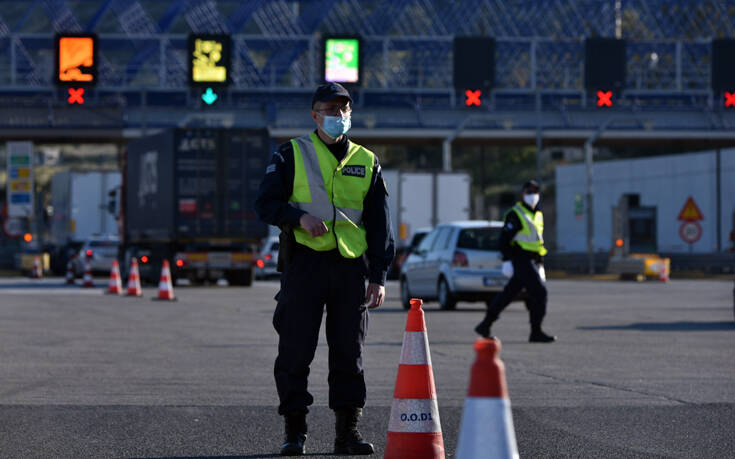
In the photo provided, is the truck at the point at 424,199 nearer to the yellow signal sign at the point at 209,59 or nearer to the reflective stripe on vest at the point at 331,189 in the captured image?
the yellow signal sign at the point at 209,59

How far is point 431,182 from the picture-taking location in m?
41.4

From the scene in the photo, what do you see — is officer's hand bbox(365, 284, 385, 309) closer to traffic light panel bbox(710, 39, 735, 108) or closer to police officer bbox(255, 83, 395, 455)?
police officer bbox(255, 83, 395, 455)

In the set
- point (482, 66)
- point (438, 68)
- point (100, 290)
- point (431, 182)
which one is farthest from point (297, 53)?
point (100, 290)

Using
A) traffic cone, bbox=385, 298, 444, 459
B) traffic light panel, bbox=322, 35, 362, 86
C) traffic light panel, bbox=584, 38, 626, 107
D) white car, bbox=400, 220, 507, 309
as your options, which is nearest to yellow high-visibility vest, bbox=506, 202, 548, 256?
white car, bbox=400, 220, 507, 309

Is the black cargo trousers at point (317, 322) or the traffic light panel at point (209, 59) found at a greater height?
the traffic light panel at point (209, 59)

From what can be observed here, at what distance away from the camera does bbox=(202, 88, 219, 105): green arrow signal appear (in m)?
33.0

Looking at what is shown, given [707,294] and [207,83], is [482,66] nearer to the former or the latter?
[207,83]

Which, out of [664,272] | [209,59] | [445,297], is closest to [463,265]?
[445,297]

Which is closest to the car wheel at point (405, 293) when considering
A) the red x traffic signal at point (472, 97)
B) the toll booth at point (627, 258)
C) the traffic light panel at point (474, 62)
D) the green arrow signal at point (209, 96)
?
the green arrow signal at point (209, 96)

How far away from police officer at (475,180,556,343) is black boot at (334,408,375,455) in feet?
29.0

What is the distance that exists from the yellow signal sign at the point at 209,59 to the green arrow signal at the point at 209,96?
4.81m

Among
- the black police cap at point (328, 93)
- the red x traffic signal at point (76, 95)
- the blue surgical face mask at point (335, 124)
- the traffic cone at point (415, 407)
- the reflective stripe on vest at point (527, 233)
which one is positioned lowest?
the traffic cone at point (415, 407)

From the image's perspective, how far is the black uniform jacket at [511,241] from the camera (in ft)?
53.5

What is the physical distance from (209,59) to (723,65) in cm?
1776
